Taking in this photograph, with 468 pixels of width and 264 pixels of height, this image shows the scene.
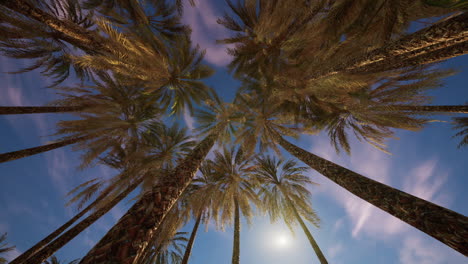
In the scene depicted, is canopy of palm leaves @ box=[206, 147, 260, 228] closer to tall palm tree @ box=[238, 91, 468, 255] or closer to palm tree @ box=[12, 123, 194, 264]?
palm tree @ box=[12, 123, 194, 264]

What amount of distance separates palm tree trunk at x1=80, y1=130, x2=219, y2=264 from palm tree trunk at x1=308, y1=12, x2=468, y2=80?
3851 millimetres

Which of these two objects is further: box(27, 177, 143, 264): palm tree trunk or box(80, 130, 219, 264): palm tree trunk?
box(27, 177, 143, 264): palm tree trunk

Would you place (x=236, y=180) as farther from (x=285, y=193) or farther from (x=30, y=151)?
(x=30, y=151)

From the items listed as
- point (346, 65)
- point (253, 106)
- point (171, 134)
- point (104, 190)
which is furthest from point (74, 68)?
point (346, 65)

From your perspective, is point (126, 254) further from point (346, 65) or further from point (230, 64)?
point (230, 64)

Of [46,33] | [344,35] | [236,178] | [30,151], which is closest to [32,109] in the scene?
[30,151]

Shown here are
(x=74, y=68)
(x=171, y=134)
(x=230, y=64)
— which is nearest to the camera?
(x=74, y=68)

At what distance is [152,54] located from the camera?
4.00 metres

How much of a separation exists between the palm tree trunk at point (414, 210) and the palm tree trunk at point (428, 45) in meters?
2.13

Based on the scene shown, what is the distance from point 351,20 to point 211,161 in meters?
6.97

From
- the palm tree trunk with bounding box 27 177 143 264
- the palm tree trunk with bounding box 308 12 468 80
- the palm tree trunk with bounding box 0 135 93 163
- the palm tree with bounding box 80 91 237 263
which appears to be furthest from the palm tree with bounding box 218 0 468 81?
the palm tree trunk with bounding box 27 177 143 264

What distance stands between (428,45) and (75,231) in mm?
9689

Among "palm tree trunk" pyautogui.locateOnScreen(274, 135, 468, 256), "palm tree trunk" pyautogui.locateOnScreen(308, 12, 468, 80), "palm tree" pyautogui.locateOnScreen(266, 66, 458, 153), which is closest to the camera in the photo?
"palm tree trunk" pyautogui.locateOnScreen(274, 135, 468, 256)

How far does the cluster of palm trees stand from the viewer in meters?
2.47
